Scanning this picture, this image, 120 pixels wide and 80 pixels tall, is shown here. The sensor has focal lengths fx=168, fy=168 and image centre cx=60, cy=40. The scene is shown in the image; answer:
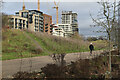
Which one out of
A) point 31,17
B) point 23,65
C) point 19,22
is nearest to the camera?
point 23,65

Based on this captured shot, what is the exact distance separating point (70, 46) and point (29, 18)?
6678 cm

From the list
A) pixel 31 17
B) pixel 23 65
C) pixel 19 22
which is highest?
pixel 31 17

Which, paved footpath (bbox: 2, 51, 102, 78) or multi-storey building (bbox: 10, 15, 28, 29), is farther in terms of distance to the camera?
multi-storey building (bbox: 10, 15, 28, 29)

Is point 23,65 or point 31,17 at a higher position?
point 31,17

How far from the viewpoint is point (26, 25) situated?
297 ft

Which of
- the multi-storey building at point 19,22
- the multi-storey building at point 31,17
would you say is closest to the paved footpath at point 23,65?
the multi-storey building at point 19,22

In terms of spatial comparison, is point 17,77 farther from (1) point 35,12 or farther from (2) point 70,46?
(1) point 35,12

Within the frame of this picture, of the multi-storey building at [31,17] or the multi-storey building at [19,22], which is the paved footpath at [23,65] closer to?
the multi-storey building at [19,22]

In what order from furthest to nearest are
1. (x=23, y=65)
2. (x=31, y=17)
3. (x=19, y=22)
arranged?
1. (x=31, y=17)
2. (x=19, y=22)
3. (x=23, y=65)

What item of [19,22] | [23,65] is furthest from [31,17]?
[23,65]

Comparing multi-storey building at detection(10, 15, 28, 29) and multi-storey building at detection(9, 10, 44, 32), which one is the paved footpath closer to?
multi-storey building at detection(10, 15, 28, 29)

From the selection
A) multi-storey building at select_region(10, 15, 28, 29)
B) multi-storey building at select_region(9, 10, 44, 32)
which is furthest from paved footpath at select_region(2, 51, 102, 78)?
→ multi-storey building at select_region(9, 10, 44, 32)

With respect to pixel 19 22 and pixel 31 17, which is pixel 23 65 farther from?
pixel 31 17

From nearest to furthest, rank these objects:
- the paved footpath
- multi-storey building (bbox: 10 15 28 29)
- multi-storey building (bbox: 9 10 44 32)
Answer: the paved footpath < multi-storey building (bbox: 10 15 28 29) < multi-storey building (bbox: 9 10 44 32)
